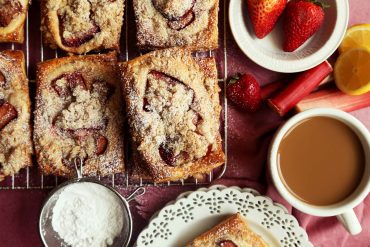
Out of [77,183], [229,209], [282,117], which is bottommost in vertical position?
[229,209]

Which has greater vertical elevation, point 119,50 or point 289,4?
point 289,4

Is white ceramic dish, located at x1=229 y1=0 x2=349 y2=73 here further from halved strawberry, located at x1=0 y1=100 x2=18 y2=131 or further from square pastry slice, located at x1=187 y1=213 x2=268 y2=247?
halved strawberry, located at x1=0 y1=100 x2=18 y2=131

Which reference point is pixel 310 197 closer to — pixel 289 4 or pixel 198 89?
pixel 198 89

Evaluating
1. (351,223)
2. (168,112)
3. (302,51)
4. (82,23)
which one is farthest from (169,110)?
(351,223)

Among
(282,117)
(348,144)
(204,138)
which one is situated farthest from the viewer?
(282,117)

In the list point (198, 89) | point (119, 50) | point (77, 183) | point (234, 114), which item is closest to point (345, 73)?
point (234, 114)

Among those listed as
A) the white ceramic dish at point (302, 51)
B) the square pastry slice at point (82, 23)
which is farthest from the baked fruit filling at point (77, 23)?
the white ceramic dish at point (302, 51)

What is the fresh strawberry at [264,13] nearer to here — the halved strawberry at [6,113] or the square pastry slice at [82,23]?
the square pastry slice at [82,23]
